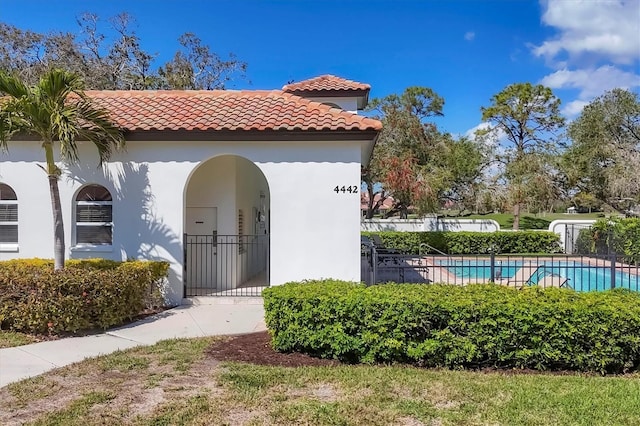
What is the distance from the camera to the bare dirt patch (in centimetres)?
613

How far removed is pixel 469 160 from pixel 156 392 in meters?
32.3

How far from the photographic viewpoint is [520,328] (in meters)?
5.78

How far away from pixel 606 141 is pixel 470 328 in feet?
102

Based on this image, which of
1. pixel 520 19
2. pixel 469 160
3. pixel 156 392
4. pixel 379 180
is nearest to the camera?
pixel 156 392

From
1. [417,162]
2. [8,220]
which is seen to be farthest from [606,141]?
[8,220]

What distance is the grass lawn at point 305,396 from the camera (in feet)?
13.9

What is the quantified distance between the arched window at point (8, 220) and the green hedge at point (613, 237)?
67.9 feet

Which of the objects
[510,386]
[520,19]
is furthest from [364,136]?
[520,19]

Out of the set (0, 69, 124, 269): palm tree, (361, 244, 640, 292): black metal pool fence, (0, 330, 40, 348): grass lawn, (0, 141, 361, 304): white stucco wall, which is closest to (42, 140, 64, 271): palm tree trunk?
(0, 69, 124, 269): palm tree

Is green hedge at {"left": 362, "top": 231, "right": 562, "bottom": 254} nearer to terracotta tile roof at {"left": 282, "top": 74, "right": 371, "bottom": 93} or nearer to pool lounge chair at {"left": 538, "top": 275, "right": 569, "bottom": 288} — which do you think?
pool lounge chair at {"left": 538, "top": 275, "right": 569, "bottom": 288}

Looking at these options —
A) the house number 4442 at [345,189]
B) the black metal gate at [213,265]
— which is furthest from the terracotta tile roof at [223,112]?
the black metal gate at [213,265]

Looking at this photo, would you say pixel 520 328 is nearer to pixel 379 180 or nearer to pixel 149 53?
pixel 379 180

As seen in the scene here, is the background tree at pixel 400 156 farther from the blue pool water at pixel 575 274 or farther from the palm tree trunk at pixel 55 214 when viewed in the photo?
the palm tree trunk at pixel 55 214

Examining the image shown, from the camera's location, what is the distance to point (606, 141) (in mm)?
30500
